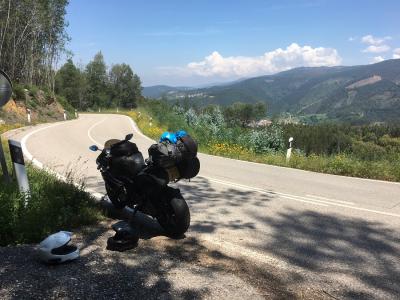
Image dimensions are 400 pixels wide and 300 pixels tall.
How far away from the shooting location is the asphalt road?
4.48 meters

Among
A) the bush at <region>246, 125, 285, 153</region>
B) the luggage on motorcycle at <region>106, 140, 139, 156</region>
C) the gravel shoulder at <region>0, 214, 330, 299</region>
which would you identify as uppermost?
the luggage on motorcycle at <region>106, 140, 139, 156</region>

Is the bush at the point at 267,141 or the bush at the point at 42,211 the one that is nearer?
the bush at the point at 42,211

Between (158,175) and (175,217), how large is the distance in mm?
598

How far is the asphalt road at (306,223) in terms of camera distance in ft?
14.7

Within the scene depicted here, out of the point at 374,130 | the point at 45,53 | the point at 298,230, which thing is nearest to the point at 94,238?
the point at 298,230

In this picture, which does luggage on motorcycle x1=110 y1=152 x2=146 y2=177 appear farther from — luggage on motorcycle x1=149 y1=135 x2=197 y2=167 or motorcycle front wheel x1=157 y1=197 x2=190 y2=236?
motorcycle front wheel x1=157 y1=197 x2=190 y2=236

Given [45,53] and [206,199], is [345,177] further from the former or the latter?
[45,53]

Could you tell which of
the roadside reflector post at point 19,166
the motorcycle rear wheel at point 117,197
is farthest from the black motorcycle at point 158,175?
the roadside reflector post at point 19,166

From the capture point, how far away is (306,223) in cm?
642

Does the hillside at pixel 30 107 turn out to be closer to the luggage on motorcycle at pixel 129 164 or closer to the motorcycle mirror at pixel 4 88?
the motorcycle mirror at pixel 4 88

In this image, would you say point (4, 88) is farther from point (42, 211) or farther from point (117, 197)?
point (117, 197)

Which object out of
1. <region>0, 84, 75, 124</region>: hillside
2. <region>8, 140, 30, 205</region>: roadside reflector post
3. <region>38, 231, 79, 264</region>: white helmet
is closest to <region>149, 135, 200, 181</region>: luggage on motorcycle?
<region>38, 231, 79, 264</region>: white helmet

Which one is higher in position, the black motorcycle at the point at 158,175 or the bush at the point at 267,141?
the black motorcycle at the point at 158,175

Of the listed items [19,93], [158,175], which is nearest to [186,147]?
[158,175]
